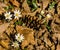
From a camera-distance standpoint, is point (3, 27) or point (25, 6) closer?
point (3, 27)

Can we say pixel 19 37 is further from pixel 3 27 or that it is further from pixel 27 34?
pixel 3 27

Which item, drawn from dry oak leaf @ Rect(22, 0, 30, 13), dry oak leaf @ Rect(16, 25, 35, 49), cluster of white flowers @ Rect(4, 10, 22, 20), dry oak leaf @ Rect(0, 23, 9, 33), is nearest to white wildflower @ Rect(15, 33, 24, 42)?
dry oak leaf @ Rect(16, 25, 35, 49)

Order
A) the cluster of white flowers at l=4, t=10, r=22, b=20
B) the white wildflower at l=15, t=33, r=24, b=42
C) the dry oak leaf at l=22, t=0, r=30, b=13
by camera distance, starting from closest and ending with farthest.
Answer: the white wildflower at l=15, t=33, r=24, b=42
the cluster of white flowers at l=4, t=10, r=22, b=20
the dry oak leaf at l=22, t=0, r=30, b=13

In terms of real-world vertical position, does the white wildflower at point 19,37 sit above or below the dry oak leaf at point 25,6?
below

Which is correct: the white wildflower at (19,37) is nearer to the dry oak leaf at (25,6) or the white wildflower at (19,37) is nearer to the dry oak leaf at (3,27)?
the dry oak leaf at (3,27)

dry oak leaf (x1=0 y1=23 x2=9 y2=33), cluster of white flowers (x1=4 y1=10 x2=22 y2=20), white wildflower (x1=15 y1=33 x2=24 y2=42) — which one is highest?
cluster of white flowers (x1=4 y1=10 x2=22 y2=20)

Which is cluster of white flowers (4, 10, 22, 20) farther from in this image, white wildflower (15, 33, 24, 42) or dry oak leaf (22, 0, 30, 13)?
white wildflower (15, 33, 24, 42)

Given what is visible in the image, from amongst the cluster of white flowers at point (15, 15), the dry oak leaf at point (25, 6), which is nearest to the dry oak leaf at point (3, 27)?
the cluster of white flowers at point (15, 15)

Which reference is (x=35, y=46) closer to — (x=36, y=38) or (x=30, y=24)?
(x=36, y=38)

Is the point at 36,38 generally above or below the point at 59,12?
below

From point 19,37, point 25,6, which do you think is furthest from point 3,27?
point 25,6

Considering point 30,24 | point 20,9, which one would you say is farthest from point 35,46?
point 20,9
